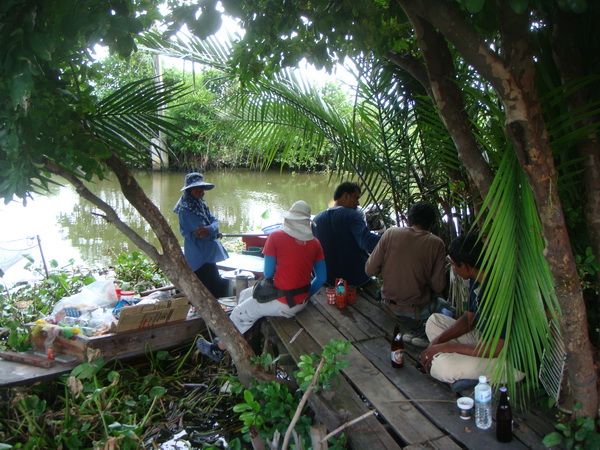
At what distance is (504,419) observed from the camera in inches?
89.9

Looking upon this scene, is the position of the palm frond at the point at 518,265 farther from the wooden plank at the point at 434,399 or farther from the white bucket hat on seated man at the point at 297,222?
the white bucket hat on seated man at the point at 297,222

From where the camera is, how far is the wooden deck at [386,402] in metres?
2.36

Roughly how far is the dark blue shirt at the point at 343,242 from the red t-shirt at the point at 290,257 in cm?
62

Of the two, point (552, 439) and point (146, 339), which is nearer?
point (552, 439)

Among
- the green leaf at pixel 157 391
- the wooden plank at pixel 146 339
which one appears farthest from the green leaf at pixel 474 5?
the wooden plank at pixel 146 339

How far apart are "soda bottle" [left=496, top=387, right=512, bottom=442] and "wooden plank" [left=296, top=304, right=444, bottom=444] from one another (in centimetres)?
28

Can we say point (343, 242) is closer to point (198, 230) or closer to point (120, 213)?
point (198, 230)

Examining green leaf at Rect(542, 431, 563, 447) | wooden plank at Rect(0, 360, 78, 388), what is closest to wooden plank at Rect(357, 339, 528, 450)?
green leaf at Rect(542, 431, 563, 447)

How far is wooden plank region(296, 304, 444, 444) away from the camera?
2422 mm

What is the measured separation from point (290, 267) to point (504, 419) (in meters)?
1.93

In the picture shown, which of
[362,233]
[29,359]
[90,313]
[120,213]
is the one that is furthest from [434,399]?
[120,213]

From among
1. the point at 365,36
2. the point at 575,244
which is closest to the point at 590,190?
the point at 575,244

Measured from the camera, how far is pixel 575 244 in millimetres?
2477

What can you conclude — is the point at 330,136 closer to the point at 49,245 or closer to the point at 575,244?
the point at 575,244
